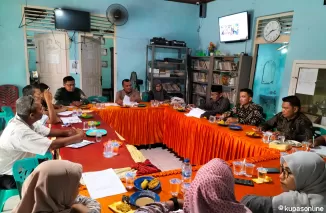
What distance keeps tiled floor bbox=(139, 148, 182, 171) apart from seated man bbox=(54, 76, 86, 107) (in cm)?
161

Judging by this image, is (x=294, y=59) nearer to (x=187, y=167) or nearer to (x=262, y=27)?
(x=262, y=27)

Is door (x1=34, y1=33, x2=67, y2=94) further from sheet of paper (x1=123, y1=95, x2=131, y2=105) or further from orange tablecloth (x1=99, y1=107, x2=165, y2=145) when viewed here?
orange tablecloth (x1=99, y1=107, x2=165, y2=145)

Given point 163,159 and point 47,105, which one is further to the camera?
point 163,159

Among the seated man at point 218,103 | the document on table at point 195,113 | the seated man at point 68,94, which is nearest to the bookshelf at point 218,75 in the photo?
the seated man at point 218,103

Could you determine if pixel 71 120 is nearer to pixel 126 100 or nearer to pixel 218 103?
pixel 126 100

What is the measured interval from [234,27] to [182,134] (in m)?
2.83

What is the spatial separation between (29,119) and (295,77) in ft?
13.1

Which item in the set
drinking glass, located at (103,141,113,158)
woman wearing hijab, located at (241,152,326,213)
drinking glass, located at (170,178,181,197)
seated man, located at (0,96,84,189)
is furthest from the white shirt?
woman wearing hijab, located at (241,152,326,213)

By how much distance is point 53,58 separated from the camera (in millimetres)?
5133

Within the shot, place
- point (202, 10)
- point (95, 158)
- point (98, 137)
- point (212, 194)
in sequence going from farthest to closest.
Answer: point (202, 10)
point (98, 137)
point (95, 158)
point (212, 194)

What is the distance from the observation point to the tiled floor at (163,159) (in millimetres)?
3444

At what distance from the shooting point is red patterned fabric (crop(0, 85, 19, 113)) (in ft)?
15.1

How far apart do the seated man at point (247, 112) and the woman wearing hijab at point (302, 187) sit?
6.92 feet

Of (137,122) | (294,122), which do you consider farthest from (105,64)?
(294,122)
